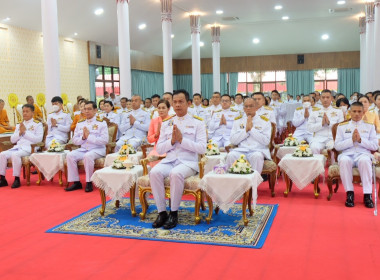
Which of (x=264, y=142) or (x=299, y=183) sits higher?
(x=264, y=142)

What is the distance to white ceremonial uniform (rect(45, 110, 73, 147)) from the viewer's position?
8.25m

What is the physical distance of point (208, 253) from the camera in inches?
157

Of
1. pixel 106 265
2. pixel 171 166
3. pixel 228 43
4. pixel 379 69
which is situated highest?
pixel 228 43

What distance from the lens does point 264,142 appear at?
20.6 feet

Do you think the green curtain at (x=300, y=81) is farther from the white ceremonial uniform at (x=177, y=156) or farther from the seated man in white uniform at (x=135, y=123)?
the white ceremonial uniform at (x=177, y=156)

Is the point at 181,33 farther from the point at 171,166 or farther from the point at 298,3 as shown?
the point at 171,166

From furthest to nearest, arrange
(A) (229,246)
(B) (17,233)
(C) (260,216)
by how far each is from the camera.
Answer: (C) (260,216)
(B) (17,233)
(A) (229,246)

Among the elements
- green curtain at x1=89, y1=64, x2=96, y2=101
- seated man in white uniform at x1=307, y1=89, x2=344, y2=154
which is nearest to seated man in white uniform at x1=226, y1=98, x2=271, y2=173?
seated man in white uniform at x1=307, y1=89, x2=344, y2=154

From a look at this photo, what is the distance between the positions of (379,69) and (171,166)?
8.05 m

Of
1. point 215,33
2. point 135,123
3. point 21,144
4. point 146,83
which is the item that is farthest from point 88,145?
point 146,83

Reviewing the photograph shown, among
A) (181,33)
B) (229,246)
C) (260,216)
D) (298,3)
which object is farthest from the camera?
(181,33)

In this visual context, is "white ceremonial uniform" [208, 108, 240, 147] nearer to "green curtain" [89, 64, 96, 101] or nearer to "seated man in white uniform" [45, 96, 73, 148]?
"seated man in white uniform" [45, 96, 73, 148]

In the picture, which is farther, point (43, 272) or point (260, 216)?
point (260, 216)

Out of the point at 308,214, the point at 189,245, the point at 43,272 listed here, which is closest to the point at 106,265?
the point at 43,272
